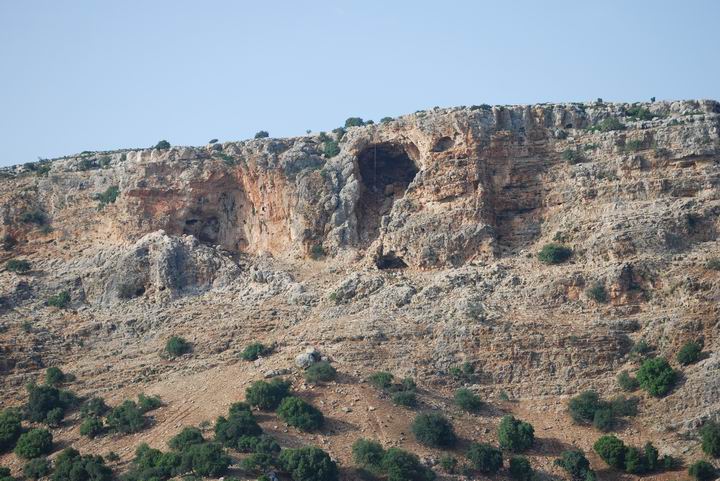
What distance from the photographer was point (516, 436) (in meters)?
44.6

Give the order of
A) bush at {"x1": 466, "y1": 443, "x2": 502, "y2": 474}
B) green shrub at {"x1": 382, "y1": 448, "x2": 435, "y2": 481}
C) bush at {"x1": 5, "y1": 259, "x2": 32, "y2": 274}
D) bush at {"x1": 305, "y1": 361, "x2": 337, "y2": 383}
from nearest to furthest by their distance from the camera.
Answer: green shrub at {"x1": 382, "y1": 448, "x2": 435, "y2": 481}, bush at {"x1": 466, "y1": 443, "x2": 502, "y2": 474}, bush at {"x1": 305, "y1": 361, "x2": 337, "y2": 383}, bush at {"x1": 5, "y1": 259, "x2": 32, "y2": 274}

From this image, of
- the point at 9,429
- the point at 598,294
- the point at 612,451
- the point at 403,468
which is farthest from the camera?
the point at 598,294

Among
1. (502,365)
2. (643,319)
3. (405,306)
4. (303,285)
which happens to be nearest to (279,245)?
(303,285)

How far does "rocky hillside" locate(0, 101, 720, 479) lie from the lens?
153ft

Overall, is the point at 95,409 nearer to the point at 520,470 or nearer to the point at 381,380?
the point at 381,380

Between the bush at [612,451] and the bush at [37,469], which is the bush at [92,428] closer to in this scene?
the bush at [37,469]

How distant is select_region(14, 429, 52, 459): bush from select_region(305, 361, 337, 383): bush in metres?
8.90

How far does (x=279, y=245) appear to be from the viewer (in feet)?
181

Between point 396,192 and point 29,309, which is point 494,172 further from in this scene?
point 29,309

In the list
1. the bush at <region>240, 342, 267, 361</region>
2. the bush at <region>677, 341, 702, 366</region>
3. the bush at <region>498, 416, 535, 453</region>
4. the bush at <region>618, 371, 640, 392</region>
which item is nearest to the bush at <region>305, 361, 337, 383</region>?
the bush at <region>240, 342, 267, 361</region>

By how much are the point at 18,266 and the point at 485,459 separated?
840 inches

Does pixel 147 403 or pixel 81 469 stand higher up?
pixel 147 403

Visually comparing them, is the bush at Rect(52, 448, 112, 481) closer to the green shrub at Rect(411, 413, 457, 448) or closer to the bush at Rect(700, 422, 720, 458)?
the green shrub at Rect(411, 413, 457, 448)

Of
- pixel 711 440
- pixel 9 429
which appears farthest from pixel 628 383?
pixel 9 429
